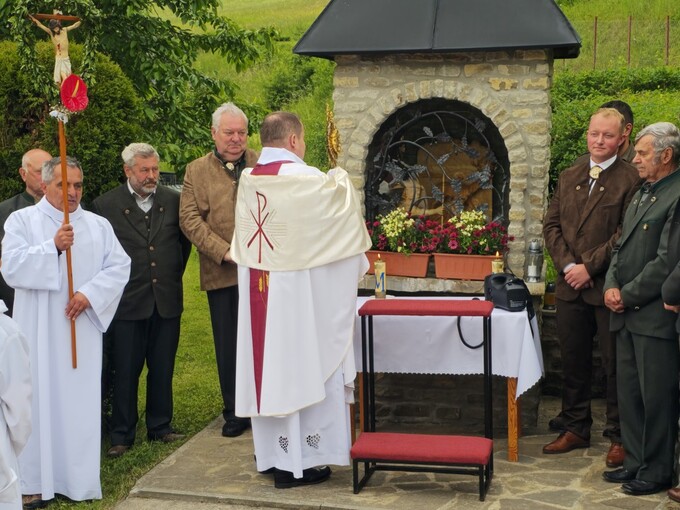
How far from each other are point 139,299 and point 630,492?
3.34m

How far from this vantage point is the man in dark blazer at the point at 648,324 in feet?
19.3

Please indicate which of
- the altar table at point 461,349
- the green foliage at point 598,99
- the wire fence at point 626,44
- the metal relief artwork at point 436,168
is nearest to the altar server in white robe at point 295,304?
the altar table at point 461,349

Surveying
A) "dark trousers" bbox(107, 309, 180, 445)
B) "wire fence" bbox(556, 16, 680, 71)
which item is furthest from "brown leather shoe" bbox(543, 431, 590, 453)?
"wire fence" bbox(556, 16, 680, 71)

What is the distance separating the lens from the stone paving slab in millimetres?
5855

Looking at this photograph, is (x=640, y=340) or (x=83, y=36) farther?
(x=83, y=36)

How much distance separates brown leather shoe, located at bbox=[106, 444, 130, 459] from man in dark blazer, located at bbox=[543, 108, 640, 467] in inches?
110

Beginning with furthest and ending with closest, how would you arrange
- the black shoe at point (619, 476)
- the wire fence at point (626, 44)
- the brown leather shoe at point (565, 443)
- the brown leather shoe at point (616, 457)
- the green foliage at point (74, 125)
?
the wire fence at point (626, 44), the green foliage at point (74, 125), the brown leather shoe at point (565, 443), the brown leather shoe at point (616, 457), the black shoe at point (619, 476)

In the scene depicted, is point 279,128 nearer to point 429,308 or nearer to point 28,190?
point 429,308

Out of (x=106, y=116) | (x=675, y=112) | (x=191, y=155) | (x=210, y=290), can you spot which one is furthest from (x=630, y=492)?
(x=675, y=112)

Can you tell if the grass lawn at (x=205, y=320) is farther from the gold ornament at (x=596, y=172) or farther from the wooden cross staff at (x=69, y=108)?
the gold ornament at (x=596, y=172)

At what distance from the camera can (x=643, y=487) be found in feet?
19.5

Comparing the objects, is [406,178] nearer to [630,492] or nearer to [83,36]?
[630,492]

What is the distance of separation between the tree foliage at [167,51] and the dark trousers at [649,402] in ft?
19.0

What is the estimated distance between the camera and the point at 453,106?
8.02m
